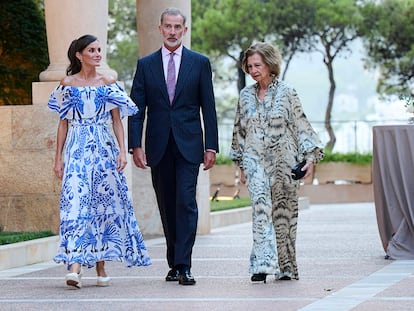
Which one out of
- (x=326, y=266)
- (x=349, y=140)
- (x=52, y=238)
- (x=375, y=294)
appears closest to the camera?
(x=375, y=294)

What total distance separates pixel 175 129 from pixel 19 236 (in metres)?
3.62

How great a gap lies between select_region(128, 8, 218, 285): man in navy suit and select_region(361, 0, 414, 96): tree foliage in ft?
108

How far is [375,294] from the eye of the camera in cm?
1017

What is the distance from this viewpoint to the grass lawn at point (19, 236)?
14223 millimetres

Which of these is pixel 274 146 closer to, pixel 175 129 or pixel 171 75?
pixel 175 129

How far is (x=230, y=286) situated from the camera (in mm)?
11031

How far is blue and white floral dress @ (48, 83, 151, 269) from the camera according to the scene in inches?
452

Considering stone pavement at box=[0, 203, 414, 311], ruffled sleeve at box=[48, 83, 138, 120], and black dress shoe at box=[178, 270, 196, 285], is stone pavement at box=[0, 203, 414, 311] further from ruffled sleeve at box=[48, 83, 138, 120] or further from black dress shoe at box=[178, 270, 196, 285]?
ruffled sleeve at box=[48, 83, 138, 120]

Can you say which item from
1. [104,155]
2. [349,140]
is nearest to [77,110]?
[104,155]

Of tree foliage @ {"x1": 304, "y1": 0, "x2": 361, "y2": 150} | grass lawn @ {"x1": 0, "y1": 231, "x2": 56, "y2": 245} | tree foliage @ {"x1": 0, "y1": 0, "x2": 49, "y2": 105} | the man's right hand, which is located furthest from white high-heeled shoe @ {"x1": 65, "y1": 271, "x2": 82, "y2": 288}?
tree foliage @ {"x1": 304, "y1": 0, "x2": 361, "y2": 150}

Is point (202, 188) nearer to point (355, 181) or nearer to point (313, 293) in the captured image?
point (313, 293)

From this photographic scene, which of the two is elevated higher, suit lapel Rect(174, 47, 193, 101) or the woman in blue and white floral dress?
suit lapel Rect(174, 47, 193, 101)

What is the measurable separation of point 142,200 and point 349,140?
24.0m

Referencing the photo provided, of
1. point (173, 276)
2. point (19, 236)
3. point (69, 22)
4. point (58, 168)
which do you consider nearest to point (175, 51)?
point (58, 168)
